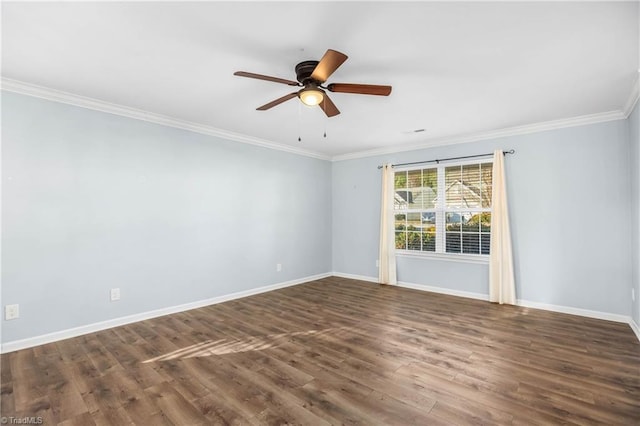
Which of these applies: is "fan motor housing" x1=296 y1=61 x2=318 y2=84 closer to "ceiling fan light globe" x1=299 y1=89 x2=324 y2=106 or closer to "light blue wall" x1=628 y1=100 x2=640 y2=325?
"ceiling fan light globe" x1=299 y1=89 x2=324 y2=106

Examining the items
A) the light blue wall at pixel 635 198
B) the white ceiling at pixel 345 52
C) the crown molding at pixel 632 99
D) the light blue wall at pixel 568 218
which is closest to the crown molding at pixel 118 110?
the white ceiling at pixel 345 52

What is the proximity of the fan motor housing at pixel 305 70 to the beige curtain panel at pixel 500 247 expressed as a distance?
10.8 ft

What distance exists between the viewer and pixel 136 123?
3.67 meters

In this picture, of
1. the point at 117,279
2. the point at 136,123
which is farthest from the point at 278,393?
the point at 136,123

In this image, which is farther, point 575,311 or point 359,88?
point 575,311

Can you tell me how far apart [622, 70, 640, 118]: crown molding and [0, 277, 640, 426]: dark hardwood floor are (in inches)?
97.0

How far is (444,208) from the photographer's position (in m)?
4.99

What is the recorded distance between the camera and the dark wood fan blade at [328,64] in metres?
1.94

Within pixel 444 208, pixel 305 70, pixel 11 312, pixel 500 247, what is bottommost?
pixel 11 312

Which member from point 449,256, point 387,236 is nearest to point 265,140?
point 387,236

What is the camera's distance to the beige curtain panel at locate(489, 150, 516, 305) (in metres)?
4.26

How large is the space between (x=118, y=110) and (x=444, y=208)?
15.7 feet

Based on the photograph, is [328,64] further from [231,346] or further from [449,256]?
[449,256]

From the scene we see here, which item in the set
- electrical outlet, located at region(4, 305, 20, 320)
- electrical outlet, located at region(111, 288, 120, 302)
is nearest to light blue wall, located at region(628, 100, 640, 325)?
electrical outlet, located at region(111, 288, 120, 302)
